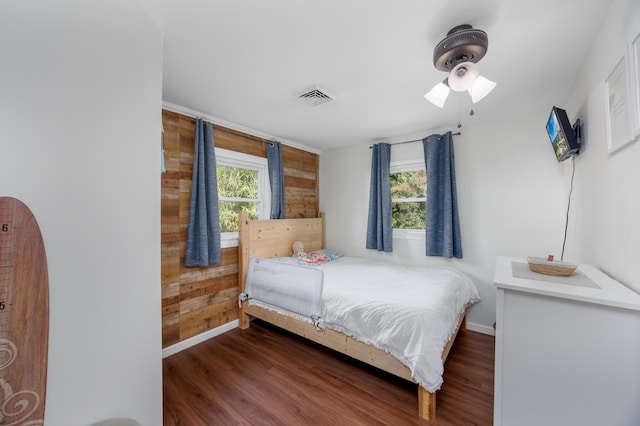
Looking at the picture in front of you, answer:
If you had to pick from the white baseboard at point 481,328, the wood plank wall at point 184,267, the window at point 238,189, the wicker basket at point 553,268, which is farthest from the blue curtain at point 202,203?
the white baseboard at point 481,328

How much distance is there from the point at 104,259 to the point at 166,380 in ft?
4.87

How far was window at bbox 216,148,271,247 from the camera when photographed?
291 cm

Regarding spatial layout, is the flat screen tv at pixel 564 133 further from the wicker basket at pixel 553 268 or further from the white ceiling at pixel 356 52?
the wicker basket at pixel 553 268

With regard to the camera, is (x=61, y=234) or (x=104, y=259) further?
(x=104, y=259)

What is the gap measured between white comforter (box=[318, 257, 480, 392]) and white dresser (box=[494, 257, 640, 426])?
0.54 metres

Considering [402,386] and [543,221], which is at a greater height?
[543,221]

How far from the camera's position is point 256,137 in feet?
10.5

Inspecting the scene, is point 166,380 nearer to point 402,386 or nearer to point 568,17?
point 402,386

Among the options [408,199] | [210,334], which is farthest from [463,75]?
[210,334]

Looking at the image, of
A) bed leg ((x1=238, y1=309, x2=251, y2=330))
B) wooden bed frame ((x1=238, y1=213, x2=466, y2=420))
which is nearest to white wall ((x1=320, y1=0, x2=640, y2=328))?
wooden bed frame ((x1=238, y1=213, x2=466, y2=420))

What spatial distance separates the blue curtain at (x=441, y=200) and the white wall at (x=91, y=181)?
2.76 m

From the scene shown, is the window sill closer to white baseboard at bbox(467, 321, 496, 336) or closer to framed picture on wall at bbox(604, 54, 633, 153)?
white baseboard at bbox(467, 321, 496, 336)

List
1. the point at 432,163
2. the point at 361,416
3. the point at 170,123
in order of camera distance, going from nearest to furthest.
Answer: the point at 361,416, the point at 170,123, the point at 432,163

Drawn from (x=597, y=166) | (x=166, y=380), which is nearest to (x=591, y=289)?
(x=597, y=166)
